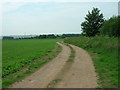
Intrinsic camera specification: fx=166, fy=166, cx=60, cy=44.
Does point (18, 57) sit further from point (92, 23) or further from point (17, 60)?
point (92, 23)

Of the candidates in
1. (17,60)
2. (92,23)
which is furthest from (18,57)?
(92,23)

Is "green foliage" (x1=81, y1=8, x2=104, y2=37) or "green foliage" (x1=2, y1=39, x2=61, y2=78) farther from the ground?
"green foliage" (x1=81, y1=8, x2=104, y2=37)

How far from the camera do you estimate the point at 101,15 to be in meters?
55.1

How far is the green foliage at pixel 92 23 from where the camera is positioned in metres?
52.4

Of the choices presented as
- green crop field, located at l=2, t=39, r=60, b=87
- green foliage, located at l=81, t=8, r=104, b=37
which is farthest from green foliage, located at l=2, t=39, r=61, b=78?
green foliage, located at l=81, t=8, r=104, b=37

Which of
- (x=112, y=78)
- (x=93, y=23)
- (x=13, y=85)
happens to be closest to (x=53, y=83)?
(x=13, y=85)

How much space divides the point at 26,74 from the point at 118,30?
691 inches

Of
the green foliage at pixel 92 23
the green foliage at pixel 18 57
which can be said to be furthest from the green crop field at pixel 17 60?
the green foliage at pixel 92 23

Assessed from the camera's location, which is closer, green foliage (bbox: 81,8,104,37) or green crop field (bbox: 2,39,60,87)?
green crop field (bbox: 2,39,60,87)

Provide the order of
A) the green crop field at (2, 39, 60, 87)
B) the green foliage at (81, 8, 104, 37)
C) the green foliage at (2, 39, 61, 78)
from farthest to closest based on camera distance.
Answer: the green foliage at (81, 8, 104, 37) → the green foliage at (2, 39, 61, 78) → the green crop field at (2, 39, 60, 87)

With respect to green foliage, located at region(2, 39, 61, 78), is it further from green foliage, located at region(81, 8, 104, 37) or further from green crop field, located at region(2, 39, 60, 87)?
green foliage, located at region(81, 8, 104, 37)

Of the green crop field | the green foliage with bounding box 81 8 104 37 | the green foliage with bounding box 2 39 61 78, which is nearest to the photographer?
the green crop field

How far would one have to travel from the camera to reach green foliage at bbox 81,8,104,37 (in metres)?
52.4

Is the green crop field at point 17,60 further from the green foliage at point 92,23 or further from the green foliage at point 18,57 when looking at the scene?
the green foliage at point 92,23
